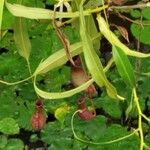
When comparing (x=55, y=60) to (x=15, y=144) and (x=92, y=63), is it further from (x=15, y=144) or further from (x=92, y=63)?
(x=15, y=144)

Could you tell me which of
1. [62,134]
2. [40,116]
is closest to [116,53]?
[40,116]

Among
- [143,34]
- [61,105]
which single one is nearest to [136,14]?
[143,34]

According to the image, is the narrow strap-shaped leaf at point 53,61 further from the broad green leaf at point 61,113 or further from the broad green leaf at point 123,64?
the broad green leaf at point 61,113

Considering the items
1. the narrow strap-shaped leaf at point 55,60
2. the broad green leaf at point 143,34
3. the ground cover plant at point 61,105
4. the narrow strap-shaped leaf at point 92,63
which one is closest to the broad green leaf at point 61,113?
the ground cover plant at point 61,105

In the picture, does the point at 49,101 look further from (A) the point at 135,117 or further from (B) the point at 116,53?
(B) the point at 116,53

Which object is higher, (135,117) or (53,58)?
(53,58)
